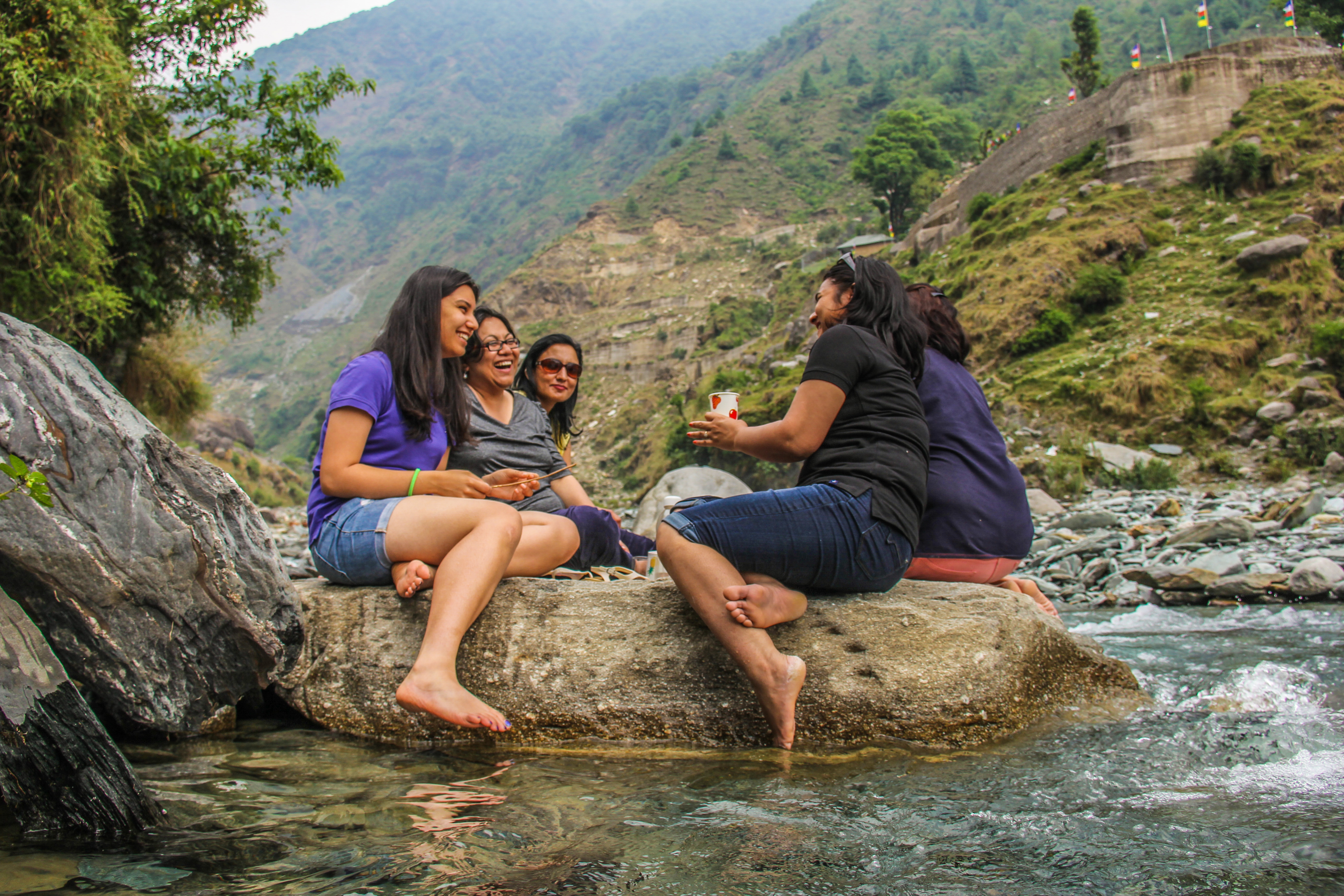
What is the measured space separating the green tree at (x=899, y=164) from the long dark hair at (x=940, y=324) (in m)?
44.7

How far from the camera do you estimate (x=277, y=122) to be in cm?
1043

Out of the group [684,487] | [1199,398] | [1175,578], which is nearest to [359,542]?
[1175,578]

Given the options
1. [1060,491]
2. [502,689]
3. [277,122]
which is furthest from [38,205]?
[1060,491]

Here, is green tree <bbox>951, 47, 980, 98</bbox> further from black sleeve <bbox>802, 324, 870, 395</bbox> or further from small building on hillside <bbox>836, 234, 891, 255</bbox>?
black sleeve <bbox>802, 324, 870, 395</bbox>

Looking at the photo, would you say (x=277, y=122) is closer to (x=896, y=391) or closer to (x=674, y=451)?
(x=896, y=391)

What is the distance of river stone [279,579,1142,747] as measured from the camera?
103 inches

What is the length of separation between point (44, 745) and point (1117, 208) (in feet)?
81.0

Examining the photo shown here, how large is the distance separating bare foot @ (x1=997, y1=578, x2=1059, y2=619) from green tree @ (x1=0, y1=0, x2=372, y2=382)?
771 centimetres

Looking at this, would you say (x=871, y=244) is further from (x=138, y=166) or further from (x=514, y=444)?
(x=514, y=444)

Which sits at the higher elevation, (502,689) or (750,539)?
(750,539)

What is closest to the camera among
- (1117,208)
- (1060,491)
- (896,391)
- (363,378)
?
(896,391)

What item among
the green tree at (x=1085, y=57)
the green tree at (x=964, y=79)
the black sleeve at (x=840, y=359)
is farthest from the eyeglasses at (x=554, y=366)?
the green tree at (x=964, y=79)

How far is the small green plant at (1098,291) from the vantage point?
59.4 ft

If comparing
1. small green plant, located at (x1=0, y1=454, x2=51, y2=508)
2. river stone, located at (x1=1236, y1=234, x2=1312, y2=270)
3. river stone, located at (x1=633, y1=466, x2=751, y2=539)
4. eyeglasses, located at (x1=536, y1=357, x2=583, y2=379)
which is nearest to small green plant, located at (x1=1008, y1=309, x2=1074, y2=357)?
river stone, located at (x1=1236, y1=234, x2=1312, y2=270)
